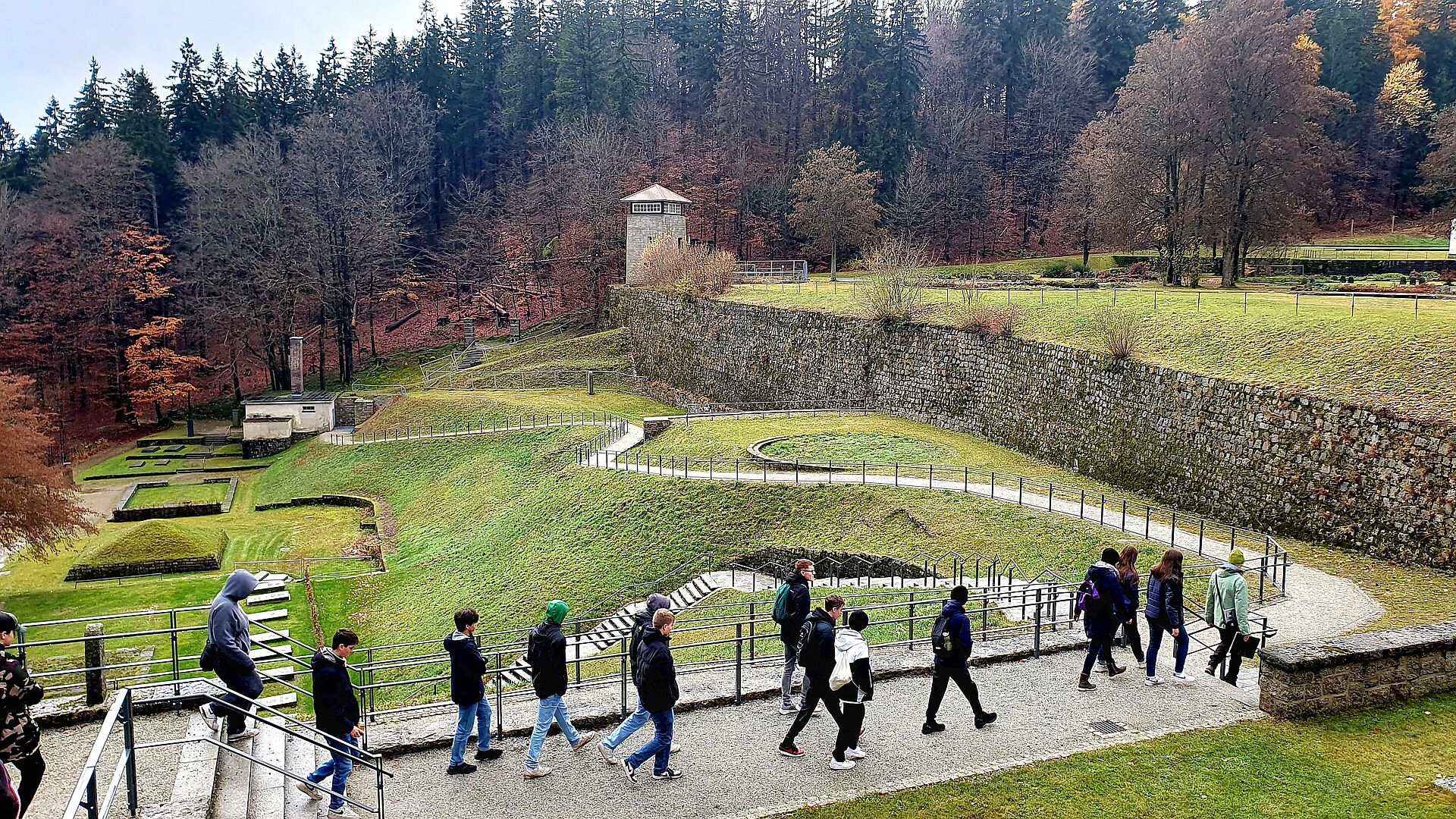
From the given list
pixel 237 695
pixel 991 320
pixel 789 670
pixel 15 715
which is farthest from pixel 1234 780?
pixel 991 320

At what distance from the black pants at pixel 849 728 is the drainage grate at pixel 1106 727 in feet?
8.47

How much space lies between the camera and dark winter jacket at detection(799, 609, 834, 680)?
899cm

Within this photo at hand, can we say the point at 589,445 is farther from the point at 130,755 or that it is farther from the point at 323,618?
the point at 130,755

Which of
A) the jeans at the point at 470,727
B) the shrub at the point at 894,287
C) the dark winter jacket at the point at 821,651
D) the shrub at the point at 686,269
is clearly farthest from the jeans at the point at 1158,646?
the shrub at the point at 686,269

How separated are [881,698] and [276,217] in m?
56.0

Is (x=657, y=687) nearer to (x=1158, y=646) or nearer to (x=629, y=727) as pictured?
(x=629, y=727)

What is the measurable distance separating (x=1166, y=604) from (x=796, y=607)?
4.08 m

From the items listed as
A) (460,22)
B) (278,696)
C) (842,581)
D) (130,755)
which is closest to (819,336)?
(842,581)

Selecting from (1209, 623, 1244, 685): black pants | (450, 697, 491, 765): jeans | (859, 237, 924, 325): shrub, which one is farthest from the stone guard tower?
(450, 697, 491, 765): jeans

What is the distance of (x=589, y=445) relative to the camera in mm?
33469

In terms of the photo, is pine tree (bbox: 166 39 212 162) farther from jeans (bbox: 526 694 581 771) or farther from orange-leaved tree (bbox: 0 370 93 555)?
jeans (bbox: 526 694 581 771)

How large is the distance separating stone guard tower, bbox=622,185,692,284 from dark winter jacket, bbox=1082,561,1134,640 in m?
44.9

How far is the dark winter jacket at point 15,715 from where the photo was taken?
285 inches

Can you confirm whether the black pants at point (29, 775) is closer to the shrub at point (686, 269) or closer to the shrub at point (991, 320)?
the shrub at point (991, 320)
